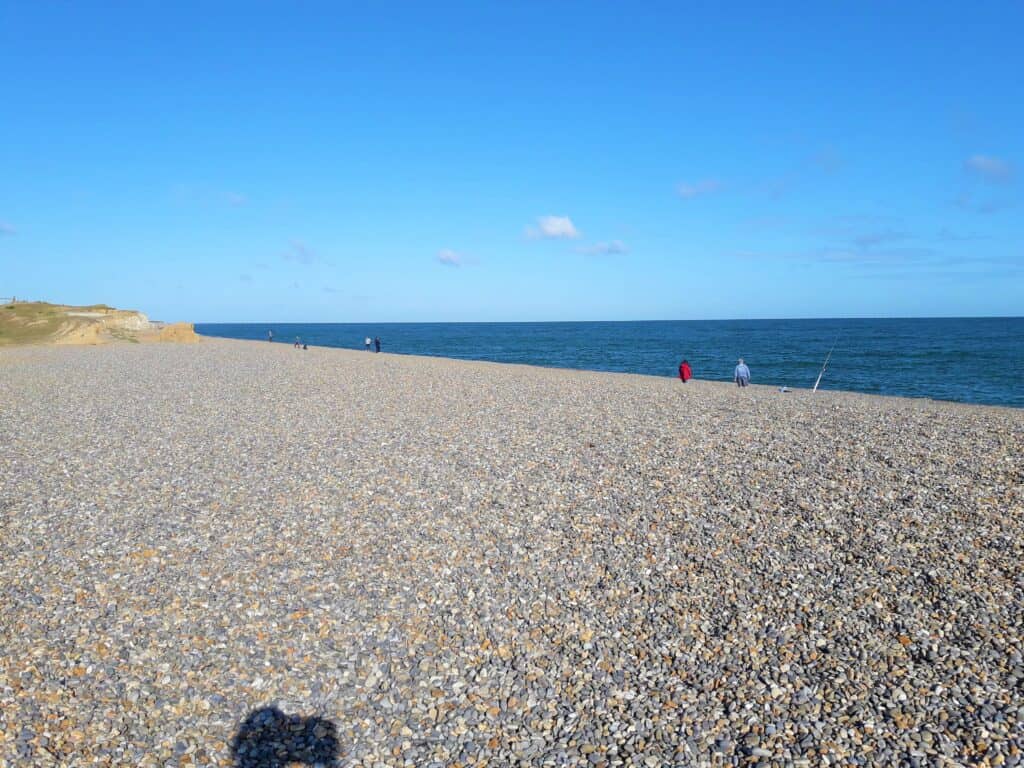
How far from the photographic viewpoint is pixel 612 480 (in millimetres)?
13133

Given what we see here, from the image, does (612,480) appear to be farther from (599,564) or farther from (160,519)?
(160,519)

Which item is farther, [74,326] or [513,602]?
[74,326]

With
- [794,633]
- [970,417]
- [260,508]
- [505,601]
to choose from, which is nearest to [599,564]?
[505,601]

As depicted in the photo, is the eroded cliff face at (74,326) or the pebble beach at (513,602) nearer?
the pebble beach at (513,602)

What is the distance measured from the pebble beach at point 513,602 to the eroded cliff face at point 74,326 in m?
52.9

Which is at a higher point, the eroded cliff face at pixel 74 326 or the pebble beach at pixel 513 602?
the eroded cliff face at pixel 74 326

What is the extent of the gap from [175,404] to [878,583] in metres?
22.3

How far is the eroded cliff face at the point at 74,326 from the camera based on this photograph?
196 ft

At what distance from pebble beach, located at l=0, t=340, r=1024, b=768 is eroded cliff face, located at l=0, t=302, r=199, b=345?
2082 inches

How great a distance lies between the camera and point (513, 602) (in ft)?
26.4

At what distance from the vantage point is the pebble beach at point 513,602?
568cm

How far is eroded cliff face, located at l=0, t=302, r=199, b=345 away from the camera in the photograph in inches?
2354

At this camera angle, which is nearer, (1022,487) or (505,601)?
(505,601)

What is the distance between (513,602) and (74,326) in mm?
68213
